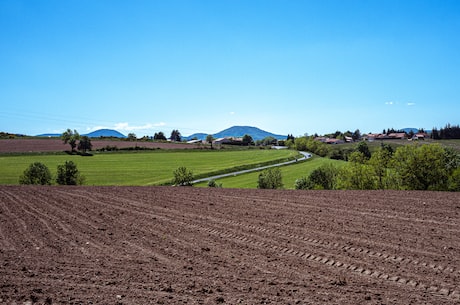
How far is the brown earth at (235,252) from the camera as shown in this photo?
7832 millimetres

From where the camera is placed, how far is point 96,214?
1755cm

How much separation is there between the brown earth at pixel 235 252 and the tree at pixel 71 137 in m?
92.1

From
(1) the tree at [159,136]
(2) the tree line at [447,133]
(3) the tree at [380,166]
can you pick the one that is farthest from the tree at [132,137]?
(2) the tree line at [447,133]

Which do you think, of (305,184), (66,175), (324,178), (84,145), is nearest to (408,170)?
(305,184)

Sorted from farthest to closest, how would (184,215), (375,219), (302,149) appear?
(302,149)
(184,215)
(375,219)

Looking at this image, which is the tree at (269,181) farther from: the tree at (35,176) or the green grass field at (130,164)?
the tree at (35,176)

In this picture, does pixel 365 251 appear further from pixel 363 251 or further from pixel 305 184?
pixel 305 184

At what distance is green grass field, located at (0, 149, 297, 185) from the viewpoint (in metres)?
69.9

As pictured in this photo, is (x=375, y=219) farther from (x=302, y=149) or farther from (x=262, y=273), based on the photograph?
(x=302, y=149)

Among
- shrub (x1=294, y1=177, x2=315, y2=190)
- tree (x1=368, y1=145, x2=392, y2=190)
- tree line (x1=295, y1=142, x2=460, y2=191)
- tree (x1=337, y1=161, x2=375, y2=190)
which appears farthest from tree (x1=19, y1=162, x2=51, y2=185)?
tree (x1=368, y1=145, x2=392, y2=190)

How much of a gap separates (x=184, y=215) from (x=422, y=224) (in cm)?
1040

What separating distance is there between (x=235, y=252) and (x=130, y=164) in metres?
82.7

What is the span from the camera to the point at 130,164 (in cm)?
8975

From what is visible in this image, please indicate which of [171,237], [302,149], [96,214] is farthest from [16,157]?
[302,149]
